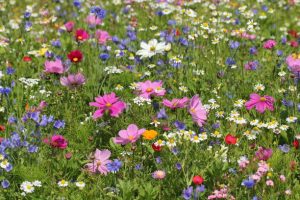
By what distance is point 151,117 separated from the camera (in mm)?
3914

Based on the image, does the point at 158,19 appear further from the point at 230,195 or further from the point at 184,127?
the point at 230,195

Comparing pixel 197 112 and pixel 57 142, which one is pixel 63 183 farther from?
pixel 197 112

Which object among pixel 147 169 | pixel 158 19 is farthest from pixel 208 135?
pixel 158 19

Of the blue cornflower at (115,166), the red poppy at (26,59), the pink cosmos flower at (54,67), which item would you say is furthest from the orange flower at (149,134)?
the red poppy at (26,59)

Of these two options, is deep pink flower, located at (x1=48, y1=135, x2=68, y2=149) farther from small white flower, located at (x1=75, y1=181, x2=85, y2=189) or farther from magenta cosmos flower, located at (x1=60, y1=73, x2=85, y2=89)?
magenta cosmos flower, located at (x1=60, y1=73, x2=85, y2=89)

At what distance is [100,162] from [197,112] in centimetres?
66

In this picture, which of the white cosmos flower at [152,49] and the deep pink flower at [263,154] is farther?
the white cosmos flower at [152,49]

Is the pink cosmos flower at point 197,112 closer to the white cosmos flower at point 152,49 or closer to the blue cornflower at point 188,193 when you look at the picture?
the blue cornflower at point 188,193

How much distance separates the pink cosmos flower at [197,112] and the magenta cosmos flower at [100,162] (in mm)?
561

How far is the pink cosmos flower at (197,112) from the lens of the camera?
3625 mm

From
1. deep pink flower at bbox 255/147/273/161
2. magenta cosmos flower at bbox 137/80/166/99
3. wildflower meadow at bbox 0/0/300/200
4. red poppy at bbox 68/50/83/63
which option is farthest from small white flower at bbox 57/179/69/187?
red poppy at bbox 68/50/83/63

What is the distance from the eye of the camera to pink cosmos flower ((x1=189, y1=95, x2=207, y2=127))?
3.62 meters

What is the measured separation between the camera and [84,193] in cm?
338

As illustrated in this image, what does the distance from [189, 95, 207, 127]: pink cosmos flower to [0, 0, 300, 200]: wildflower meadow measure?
1cm
